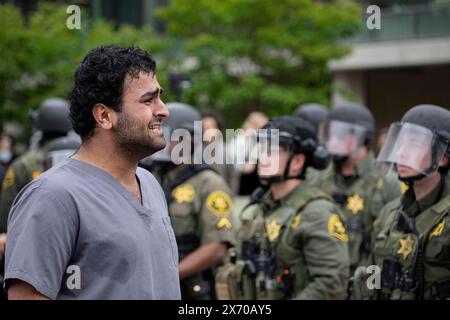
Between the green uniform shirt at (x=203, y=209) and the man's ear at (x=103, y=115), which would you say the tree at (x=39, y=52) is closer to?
the green uniform shirt at (x=203, y=209)

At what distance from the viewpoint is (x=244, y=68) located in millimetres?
17422

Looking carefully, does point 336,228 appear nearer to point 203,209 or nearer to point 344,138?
point 203,209

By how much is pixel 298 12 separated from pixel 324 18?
1.72 feet

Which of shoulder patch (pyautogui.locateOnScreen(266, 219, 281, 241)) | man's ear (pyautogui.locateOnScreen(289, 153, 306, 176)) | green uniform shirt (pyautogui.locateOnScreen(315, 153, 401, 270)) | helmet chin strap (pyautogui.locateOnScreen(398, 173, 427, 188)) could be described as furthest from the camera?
green uniform shirt (pyautogui.locateOnScreen(315, 153, 401, 270))

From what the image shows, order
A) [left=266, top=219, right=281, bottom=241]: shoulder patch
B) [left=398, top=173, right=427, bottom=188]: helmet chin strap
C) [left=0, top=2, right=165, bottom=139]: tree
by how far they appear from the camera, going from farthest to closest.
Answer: [left=0, top=2, right=165, bottom=139]: tree → [left=266, top=219, right=281, bottom=241]: shoulder patch → [left=398, top=173, right=427, bottom=188]: helmet chin strap

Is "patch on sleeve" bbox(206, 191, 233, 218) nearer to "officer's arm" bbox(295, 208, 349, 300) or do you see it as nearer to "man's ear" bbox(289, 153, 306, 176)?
"man's ear" bbox(289, 153, 306, 176)

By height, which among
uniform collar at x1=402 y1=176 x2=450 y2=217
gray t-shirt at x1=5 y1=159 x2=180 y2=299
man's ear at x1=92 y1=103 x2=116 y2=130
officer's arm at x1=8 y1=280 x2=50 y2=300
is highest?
man's ear at x1=92 y1=103 x2=116 y2=130

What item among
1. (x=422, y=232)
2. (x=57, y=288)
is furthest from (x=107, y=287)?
(x=422, y=232)

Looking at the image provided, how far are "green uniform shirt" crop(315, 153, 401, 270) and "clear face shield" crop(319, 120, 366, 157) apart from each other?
177 mm

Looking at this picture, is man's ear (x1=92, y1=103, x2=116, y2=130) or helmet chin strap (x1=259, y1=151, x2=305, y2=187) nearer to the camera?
man's ear (x1=92, y1=103, x2=116, y2=130)

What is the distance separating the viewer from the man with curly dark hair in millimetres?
2736

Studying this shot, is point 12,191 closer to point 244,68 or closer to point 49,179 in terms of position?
point 49,179

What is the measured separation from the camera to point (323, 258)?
500 cm

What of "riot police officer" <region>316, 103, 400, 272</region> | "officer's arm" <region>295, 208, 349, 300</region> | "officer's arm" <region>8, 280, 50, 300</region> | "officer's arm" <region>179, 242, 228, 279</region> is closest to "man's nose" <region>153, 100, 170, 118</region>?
"officer's arm" <region>8, 280, 50, 300</region>
